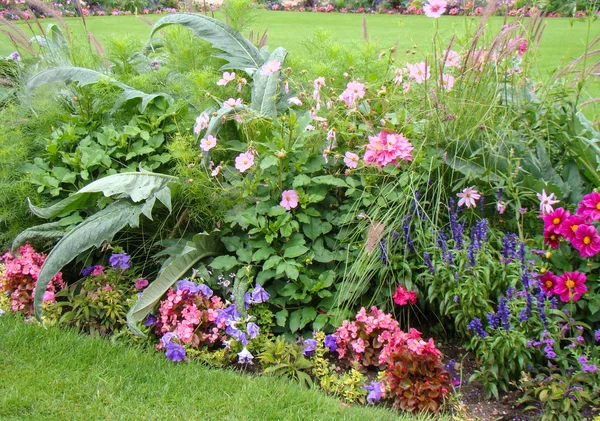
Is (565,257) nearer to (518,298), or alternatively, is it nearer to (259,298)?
(518,298)

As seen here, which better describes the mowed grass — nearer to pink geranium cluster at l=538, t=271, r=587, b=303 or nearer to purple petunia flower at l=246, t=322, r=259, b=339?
purple petunia flower at l=246, t=322, r=259, b=339

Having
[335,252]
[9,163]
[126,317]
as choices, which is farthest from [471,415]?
[9,163]

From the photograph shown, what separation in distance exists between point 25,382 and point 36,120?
6.37 ft

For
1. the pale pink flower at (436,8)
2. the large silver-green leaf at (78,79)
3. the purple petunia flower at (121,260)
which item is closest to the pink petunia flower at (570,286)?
the pale pink flower at (436,8)

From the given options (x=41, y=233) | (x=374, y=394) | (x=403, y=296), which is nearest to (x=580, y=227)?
(x=403, y=296)

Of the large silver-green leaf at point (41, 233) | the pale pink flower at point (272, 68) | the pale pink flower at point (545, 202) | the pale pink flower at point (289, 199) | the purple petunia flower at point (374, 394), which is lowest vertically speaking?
the purple petunia flower at point (374, 394)

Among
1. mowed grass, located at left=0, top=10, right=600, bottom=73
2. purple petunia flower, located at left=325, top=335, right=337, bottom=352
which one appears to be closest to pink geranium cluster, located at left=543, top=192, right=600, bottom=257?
purple petunia flower, located at left=325, top=335, right=337, bottom=352

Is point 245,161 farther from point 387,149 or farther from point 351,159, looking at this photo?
point 387,149

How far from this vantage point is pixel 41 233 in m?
3.27

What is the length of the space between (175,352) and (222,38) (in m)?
2.06

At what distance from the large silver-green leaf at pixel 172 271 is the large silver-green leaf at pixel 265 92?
77 centimetres

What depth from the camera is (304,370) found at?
2.77 m

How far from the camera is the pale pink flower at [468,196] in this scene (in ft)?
9.23

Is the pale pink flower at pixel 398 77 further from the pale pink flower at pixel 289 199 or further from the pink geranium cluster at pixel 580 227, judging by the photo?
the pink geranium cluster at pixel 580 227
